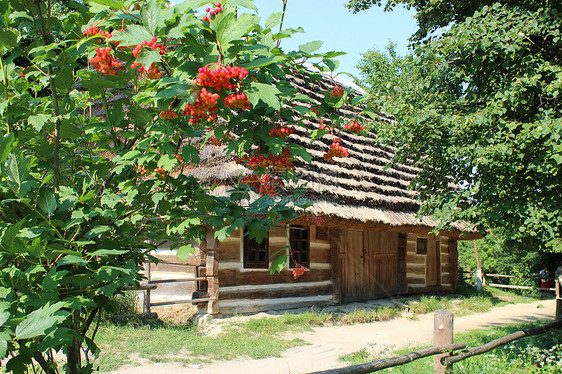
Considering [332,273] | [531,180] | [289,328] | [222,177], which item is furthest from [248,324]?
[531,180]

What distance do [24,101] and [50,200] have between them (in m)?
0.61

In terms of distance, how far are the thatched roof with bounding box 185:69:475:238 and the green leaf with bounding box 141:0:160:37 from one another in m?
6.44

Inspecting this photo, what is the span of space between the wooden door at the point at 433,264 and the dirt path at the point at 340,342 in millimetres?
2199

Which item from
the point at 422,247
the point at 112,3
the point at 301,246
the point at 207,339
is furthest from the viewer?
the point at 422,247

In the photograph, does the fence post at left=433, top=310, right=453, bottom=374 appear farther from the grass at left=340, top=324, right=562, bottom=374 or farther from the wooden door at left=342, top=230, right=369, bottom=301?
the wooden door at left=342, top=230, right=369, bottom=301

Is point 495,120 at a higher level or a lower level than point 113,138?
higher

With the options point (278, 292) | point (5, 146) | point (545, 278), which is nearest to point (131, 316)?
point (278, 292)

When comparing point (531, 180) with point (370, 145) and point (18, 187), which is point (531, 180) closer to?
point (18, 187)

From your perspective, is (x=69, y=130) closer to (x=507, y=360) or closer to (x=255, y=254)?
(x=507, y=360)

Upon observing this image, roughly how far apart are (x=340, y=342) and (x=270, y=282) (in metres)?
2.43

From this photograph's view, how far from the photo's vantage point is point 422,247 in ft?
45.4

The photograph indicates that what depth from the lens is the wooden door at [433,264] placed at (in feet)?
45.9

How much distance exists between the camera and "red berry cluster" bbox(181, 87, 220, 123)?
1663 millimetres

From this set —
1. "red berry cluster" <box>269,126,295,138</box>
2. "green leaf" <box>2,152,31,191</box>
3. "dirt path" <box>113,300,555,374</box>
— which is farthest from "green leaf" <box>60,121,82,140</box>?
"dirt path" <box>113,300,555,374</box>
